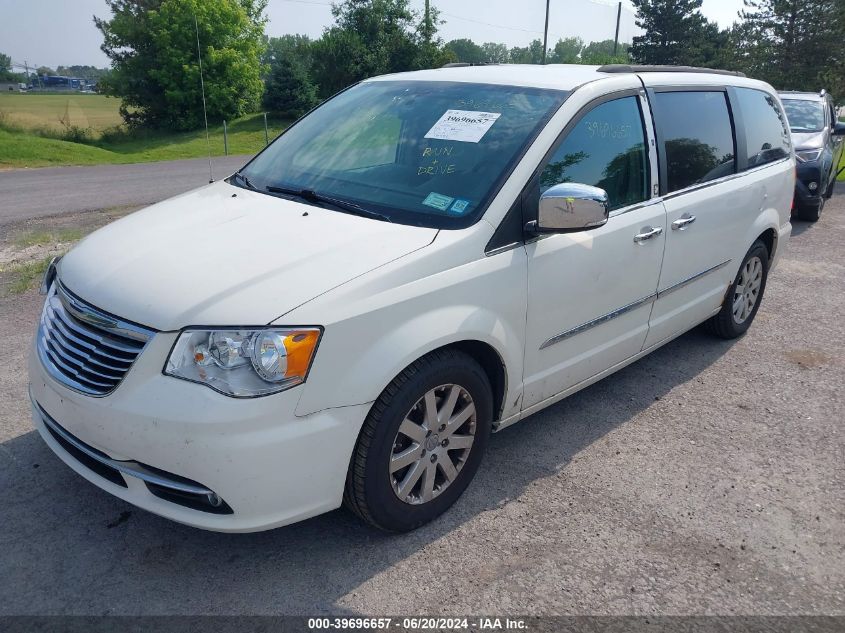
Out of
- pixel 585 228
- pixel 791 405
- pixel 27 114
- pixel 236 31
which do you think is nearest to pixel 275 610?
pixel 585 228

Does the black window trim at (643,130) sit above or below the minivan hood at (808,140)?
above

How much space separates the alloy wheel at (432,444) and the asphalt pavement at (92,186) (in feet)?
28.5

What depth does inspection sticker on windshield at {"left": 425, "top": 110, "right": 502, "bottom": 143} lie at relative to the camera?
3397mm

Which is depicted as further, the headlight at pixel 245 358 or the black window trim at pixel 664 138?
the black window trim at pixel 664 138

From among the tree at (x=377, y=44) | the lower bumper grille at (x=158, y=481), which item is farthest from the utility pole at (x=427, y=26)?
the lower bumper grille at (x=158, y=481)

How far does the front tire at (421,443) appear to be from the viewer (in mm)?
2713

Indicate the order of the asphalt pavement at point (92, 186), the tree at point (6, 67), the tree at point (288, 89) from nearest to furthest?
the asphalt pavement at point (92, 186)
the tree at point (6, 67)
the tree at point (288, 89)

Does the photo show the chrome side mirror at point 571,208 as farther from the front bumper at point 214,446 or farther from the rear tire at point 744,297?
the rear tire at point 744,297

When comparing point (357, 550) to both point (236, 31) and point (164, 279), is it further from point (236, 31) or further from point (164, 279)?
point (236, 31)

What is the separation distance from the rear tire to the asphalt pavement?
Answer: 8929mm

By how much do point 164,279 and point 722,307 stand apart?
12.9 ft

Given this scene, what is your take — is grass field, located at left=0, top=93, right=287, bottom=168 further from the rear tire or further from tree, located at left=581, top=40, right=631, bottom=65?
tree, located at left=581, top=40, right=631, bottom=65

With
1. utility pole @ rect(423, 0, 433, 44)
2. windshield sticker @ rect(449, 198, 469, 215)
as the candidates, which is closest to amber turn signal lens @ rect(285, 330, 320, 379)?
windshield sticker @ rect(449, 198, 469, 215)

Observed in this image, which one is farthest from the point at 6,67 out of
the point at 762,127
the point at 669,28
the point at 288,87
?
the point at 669,28
